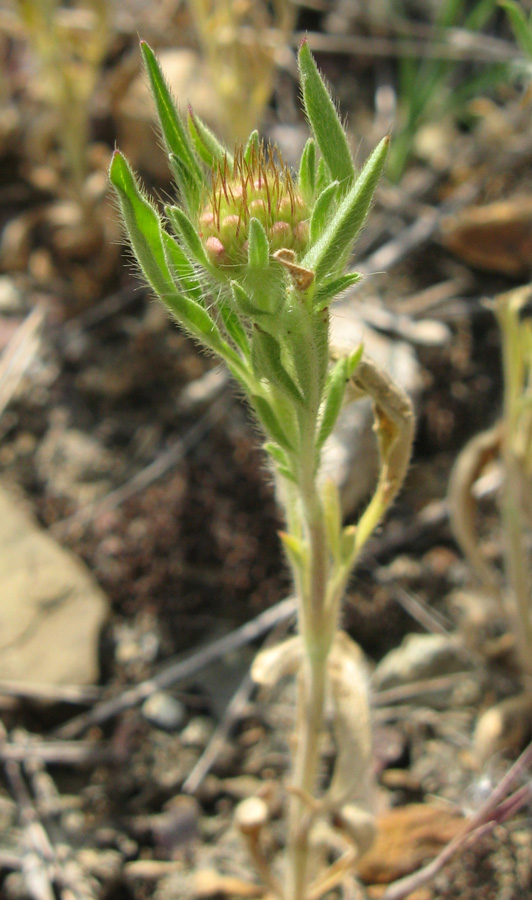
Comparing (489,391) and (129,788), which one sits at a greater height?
(489,391)

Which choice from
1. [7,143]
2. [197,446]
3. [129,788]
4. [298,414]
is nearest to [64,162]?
[7,143]

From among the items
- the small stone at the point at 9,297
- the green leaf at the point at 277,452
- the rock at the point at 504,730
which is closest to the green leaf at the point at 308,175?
the green leaf at the point at 277,452

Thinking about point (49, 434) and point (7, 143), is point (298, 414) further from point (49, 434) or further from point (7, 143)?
point (7, 143)

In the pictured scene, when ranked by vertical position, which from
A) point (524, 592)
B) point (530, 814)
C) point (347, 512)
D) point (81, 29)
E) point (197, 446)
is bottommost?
point (530, 814)

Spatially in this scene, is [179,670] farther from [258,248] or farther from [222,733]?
[258,248]

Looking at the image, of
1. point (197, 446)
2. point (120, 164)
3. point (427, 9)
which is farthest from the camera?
point (427, 9)

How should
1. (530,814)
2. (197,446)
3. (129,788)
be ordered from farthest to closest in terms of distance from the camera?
(197,446) → (129,788) → (530,814)

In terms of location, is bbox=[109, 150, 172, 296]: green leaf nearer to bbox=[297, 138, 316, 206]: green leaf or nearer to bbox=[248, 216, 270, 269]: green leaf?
bbox=[248, 216, 270, 269]: green leaf

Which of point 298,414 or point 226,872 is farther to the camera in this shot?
point 226,872
